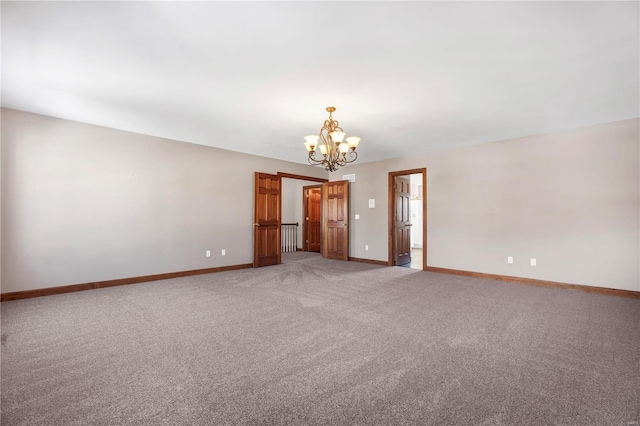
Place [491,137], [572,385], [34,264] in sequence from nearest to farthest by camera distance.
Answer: [572,385] < [34,264] < [491,137]

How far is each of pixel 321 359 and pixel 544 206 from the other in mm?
4593

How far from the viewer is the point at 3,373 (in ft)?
6.79

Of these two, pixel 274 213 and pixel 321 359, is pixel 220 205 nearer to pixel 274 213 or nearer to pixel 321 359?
pixel 274 213

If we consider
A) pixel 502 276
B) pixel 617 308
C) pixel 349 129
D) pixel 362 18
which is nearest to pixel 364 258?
pixel 502 276

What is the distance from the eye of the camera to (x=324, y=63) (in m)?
2.65

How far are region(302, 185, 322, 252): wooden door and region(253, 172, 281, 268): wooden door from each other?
284cm

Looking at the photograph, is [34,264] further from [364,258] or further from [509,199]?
[509,199]

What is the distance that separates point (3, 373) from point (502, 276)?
6.30 metres

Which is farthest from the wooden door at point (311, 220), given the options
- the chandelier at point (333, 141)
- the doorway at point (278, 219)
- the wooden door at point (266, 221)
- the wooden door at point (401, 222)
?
the chandelier at point (333, 141)

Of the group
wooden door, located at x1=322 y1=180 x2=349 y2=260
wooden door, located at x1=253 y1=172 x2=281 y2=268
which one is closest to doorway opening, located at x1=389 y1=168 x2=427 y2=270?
wooden door, located at x1=322 y1=180 x2=349 y2=260

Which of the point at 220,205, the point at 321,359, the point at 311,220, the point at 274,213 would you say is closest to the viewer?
the point at 321,359

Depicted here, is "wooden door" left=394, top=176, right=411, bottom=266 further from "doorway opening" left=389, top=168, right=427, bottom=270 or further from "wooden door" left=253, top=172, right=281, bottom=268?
"wooden door" left=253, top=172, right=281, bottom=268

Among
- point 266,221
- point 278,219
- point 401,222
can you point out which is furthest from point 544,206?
point 266,221

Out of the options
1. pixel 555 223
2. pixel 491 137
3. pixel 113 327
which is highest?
pixel 491 137
